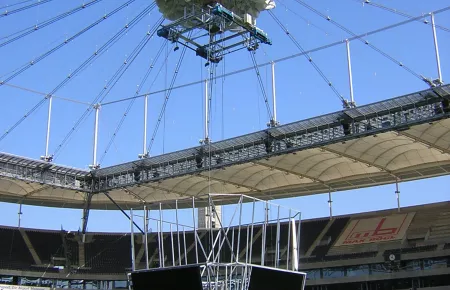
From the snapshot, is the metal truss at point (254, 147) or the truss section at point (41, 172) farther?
the truss section at point (41, 172)

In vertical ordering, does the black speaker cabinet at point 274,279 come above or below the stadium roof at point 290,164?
below

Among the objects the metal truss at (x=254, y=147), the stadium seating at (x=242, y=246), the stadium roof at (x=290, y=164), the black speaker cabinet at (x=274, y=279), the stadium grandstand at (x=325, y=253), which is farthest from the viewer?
the stadium seating at (x=242, y=246)

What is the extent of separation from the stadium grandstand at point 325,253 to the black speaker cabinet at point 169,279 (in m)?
22.9

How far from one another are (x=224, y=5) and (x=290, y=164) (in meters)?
18.9

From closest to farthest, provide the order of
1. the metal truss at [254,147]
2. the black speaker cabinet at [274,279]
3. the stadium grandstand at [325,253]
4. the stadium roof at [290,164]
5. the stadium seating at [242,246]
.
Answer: the black speaker cabinet at [274,279] < the metal truss at [254,147] < the stadium roof at [290,164] < the stadium grandstand at [325,253] < the stadium seating at [242,246]

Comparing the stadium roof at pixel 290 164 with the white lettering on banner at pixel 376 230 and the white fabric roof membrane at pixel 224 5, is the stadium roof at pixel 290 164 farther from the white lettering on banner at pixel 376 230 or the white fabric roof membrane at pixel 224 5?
the white fabric roof membrane at pixel 224 5

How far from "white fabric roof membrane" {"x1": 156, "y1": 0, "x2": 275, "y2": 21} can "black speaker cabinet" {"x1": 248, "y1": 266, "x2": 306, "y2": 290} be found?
12.5 metres

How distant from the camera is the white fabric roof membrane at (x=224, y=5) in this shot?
28750 millimetres

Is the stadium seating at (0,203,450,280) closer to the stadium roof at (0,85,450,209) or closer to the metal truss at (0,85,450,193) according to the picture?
the stadium roof at (0,85,450,209)

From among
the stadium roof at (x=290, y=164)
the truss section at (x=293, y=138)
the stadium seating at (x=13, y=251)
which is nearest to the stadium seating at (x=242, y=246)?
the stadium seating at (x=13, y=251)

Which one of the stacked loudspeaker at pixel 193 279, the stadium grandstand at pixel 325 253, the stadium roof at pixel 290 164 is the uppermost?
the stadium roof at pixel 290 164

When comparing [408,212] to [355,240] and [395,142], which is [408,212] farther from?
[395,142]

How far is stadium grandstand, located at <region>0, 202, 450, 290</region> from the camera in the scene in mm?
46312

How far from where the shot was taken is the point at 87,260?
5797 cm
